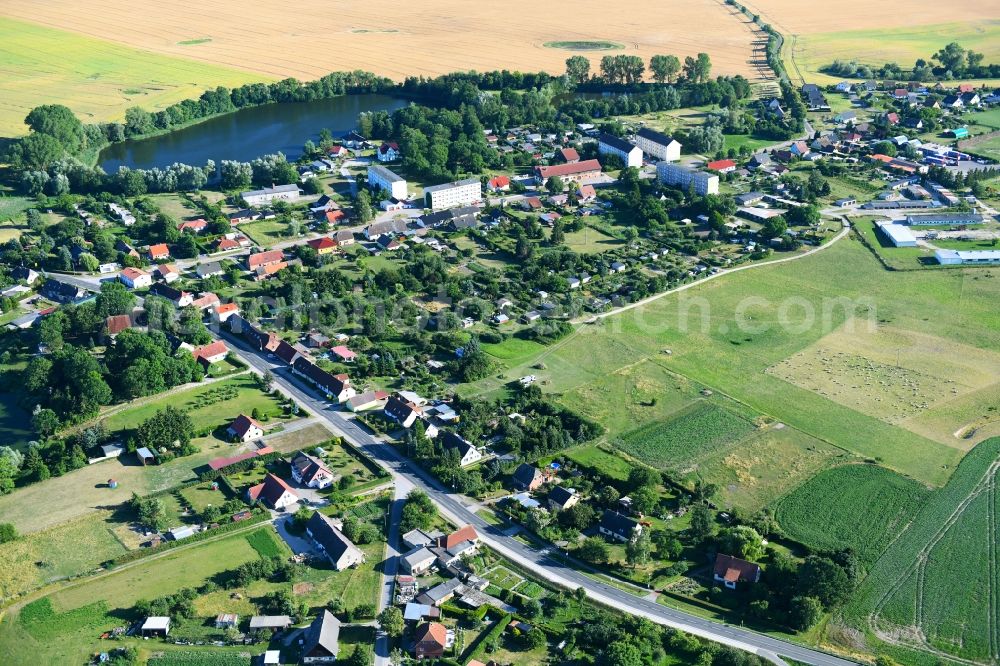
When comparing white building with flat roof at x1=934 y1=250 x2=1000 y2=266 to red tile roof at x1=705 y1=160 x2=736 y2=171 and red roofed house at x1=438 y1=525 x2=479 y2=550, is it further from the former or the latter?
red roofed house at x1=438 y1=525 x2=479 y2=550

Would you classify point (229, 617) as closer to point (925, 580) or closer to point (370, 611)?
→ point (370, 611)

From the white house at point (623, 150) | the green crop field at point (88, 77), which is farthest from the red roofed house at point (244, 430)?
the green crop field at point (88, 77)

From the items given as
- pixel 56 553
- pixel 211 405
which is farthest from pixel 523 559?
pixel 211 405

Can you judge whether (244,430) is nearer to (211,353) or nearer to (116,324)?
(211,353)

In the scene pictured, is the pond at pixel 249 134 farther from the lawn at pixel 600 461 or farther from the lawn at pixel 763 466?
the lawn at pixel 763 466

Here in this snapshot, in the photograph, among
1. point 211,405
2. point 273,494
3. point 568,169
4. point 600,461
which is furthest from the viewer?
point 568,169
